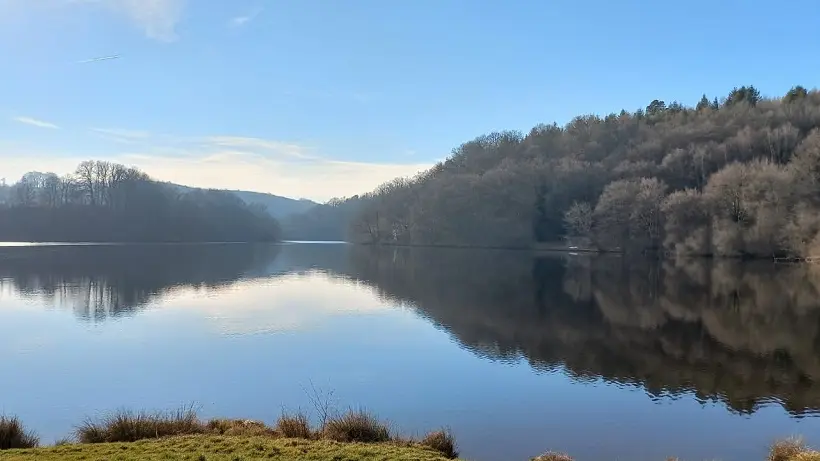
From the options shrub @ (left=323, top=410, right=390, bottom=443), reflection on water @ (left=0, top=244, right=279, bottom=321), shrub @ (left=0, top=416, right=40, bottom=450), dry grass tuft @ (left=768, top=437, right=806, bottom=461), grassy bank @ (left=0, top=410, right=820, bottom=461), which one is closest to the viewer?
grassy bank @ (left=0, top=410, right=820, bottom=461)

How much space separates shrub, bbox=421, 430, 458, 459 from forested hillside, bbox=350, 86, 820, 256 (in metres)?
55.8

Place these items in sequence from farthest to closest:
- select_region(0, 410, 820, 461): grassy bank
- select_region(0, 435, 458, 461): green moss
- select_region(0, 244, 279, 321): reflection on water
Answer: select_region(0, 244, 279, 321): reflection on water → select_region(0, 410, 820, 461): grassy bank → select_region(0, 435, 458, 461): green moss

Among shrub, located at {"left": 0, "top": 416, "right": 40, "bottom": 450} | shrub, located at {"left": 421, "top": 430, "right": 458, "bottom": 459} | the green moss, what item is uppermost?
the green moss

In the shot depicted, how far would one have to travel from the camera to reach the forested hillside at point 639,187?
62188 mm

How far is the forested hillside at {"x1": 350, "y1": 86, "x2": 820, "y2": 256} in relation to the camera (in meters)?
62.2

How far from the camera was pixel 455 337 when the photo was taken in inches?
889

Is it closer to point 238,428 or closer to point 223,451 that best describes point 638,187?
point 238,428

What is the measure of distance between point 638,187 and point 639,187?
0.12 metres

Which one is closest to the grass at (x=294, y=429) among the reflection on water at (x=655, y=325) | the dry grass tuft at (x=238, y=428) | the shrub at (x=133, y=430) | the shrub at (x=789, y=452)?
the dry grass tuft at (x=238, y=428)

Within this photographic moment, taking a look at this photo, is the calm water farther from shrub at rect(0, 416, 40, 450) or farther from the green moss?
the green moss

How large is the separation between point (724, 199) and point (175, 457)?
230 feet

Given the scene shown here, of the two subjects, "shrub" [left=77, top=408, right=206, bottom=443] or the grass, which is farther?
the grass

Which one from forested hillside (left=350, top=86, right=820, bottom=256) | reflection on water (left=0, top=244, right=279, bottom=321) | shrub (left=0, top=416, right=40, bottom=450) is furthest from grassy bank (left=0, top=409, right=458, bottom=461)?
forested hillside (left=350, top=86, right=820, bottom=256)

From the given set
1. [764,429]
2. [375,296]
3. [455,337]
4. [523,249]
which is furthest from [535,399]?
[523,249]
